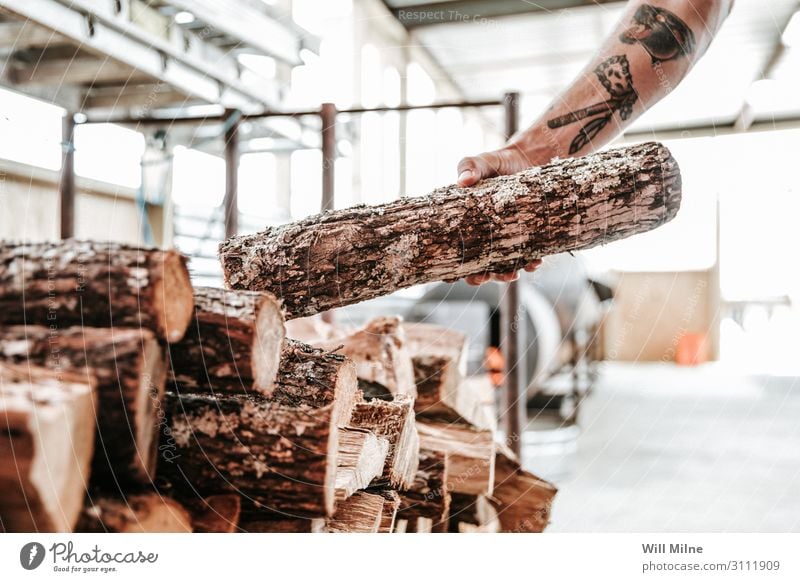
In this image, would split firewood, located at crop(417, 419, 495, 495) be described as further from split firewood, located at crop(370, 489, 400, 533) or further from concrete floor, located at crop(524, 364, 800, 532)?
concrete floor, located at crop(524, 364, 800, 532)

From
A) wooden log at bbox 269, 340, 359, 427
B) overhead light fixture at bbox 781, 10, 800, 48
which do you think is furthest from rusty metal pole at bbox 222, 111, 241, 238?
overhead light fixture at bbox 781, 10, 800, 48

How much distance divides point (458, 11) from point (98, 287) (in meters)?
0.77

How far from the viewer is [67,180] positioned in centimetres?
72

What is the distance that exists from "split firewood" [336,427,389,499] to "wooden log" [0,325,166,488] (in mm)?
175

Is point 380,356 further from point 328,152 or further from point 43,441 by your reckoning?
point 43,441

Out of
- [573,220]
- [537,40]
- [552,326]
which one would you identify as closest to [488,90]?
[552,326]

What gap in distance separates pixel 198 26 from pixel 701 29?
2.24 ft

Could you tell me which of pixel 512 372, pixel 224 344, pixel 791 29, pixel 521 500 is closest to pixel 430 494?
pixel 521 500

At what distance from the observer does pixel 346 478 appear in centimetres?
61

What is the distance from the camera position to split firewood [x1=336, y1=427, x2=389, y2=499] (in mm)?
614

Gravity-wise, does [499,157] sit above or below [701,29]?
below

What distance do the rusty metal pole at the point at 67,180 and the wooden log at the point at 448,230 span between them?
16 cm
